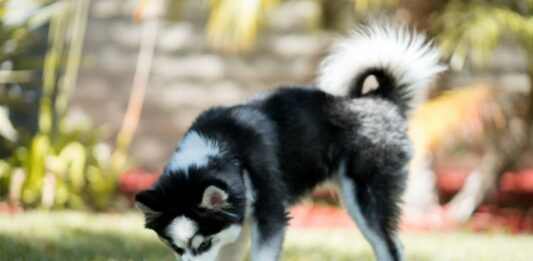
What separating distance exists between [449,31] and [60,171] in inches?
128

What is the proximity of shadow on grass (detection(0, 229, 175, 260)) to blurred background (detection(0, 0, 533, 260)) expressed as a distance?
18 millimetres

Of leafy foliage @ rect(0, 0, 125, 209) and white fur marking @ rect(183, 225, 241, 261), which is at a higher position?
leafy foliage @ rect(0, 0, 125, 209)

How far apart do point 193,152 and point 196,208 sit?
0.37m

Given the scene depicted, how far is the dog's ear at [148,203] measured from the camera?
157 inches

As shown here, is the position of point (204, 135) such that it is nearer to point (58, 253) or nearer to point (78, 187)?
point (58, 253)

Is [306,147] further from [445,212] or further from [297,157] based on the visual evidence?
[445,212]

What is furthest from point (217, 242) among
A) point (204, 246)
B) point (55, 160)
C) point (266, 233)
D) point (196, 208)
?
point (55, 160)

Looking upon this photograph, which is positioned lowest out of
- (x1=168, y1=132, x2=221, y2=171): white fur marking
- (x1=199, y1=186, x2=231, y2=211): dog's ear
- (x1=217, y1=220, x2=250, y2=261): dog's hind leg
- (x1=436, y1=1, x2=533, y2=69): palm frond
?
(x1=217, y1=220, x2=250, y2=261): dog's hind leg

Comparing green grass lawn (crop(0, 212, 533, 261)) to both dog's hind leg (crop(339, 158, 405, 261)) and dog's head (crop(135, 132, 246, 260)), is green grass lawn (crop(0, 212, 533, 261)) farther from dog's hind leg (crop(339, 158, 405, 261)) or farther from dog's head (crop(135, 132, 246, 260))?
dog's head (crop(135, 132, 246, 260))

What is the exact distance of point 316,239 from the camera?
6.57 metres

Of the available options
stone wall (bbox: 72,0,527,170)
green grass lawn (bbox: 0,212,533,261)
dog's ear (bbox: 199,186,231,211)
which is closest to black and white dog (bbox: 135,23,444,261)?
dog's ear (bbox: 199,186,231,211)

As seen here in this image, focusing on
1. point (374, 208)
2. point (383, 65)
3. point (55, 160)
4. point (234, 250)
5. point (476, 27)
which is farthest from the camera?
point (55, 160)

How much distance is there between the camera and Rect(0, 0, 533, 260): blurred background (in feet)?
21.9

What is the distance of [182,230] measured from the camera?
3.94 meters
